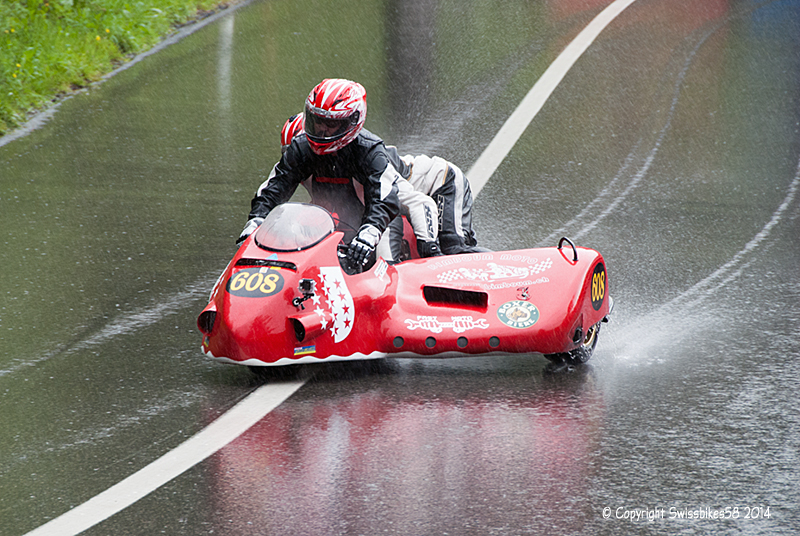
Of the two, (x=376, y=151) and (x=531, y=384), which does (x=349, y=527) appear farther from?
(x=376, y=151)

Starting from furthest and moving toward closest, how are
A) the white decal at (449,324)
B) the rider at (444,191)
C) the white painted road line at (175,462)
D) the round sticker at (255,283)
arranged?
the rider at (444,191) < the white decal at (449,324) < the round sticker at (255,283) < the white painted road line at (175,462)

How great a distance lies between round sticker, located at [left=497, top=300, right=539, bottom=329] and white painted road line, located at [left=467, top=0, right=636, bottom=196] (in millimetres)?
3659

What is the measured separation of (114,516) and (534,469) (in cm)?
188

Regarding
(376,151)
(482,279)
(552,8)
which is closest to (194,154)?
(376,151)

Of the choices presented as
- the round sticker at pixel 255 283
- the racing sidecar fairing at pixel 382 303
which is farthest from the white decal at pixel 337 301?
the round sticker at pixel 255 283

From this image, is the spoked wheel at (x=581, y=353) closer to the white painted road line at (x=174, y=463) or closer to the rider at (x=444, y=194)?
the rider at (x=444, y=194)

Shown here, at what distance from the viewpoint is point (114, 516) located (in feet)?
15.1

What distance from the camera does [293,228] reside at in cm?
609

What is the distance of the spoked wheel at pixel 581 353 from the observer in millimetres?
6352

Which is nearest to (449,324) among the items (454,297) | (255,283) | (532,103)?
(454,297)

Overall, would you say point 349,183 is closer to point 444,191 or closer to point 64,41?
point 444,191

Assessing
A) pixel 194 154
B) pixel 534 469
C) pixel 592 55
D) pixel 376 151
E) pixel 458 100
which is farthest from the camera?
→ pixel 592 55

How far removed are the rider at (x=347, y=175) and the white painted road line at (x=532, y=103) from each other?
3.01 meters

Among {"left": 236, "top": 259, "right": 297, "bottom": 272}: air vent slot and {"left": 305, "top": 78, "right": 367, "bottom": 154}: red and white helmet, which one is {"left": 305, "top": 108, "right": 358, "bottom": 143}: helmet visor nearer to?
{"left": 305, "top": 78, "right": 367, "bottom": 154}: red and white helmet
